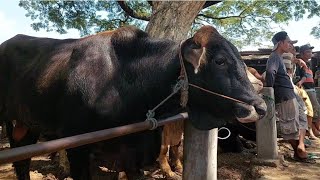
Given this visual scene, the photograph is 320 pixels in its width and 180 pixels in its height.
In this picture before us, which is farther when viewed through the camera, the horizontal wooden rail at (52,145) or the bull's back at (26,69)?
the bull's back at (26,69)

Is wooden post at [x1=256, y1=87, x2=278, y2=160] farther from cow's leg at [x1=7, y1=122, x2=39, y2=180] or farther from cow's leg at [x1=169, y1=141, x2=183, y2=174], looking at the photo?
cow's leg at [x1=7, y1=122, x2=39, y2=180]

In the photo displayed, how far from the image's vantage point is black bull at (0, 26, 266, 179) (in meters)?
2.65

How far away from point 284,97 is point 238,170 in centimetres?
135

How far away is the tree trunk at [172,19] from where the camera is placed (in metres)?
5.47

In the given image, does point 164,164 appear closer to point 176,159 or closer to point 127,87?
point 176,159

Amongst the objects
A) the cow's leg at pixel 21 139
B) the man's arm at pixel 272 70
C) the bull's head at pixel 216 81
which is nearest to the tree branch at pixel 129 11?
the man's arm at pixel 272 70

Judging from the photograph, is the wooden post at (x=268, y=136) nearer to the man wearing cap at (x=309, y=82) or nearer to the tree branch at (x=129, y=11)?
the man wearing cap at (x=309, y=82)

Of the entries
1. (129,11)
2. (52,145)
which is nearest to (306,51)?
(129,11)

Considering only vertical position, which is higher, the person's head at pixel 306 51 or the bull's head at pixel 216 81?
the person's head at pixel 306 51

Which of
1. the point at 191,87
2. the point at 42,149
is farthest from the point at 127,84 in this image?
the point at 42,149

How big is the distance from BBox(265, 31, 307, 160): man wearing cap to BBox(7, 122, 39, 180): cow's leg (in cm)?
335

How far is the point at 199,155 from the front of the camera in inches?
102

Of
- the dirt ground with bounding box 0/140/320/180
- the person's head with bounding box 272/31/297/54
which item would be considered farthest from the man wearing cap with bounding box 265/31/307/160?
the dirt ground with bounding box 0/140/320/180

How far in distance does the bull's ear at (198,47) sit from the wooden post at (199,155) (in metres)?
0.47
